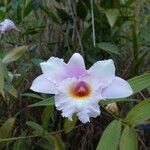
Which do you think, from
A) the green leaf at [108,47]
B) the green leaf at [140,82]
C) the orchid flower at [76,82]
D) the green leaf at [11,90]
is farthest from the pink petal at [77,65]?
the green leaf at [108,47]

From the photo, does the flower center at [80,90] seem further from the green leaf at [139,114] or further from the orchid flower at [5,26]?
the orchid flower at [5,26]

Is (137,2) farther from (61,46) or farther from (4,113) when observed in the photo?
(4,113)

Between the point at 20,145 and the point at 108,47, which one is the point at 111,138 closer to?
the point at 20,145

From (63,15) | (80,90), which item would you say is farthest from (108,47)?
(80,90)

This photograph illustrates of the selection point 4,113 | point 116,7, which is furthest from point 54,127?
point 116,7

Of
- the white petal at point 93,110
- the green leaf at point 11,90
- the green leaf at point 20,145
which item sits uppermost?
the white petal at point 93,110

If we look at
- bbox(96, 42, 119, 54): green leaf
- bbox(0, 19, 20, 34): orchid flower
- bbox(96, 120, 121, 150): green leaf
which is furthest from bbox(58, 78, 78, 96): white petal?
bbox(0, 19, 20, 34): orchid flower

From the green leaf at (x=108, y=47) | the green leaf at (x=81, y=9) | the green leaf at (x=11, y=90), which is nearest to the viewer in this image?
the green leaf at (x=11, y=90)
